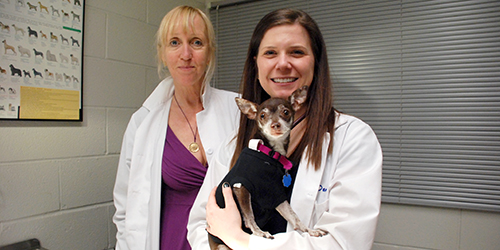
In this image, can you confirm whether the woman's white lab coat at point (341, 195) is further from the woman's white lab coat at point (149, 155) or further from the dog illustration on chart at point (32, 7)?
the dog illustration on chart at point (32, 7)

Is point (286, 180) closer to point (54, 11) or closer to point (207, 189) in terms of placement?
point (207, 189)

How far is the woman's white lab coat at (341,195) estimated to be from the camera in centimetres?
88

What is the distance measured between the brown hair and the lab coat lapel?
0.08 feet

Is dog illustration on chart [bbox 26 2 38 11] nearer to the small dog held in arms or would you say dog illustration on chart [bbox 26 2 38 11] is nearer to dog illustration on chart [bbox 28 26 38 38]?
dog illustration on chart [bbox 28 26 38 38]

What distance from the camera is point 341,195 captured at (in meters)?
0.92

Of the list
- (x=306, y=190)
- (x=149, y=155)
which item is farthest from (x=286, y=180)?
(x=149, y=155)

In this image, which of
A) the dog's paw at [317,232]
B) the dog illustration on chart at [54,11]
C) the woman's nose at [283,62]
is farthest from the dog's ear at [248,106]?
the dog illustration on chart at [54,11]

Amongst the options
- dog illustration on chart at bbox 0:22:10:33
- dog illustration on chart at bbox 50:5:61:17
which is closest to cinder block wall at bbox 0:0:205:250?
dog illustration on chart at bbox 50:5:61:17

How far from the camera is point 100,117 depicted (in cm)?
212

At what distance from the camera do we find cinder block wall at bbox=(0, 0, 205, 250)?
1.73m

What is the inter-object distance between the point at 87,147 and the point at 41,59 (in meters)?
0.58

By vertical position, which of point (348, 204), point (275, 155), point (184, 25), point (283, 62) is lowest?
point (348, 204)

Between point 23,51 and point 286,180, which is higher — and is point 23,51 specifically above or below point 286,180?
above

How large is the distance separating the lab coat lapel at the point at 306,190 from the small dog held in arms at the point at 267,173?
0.04m
